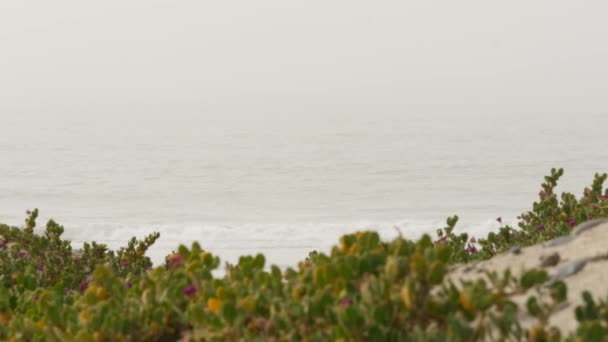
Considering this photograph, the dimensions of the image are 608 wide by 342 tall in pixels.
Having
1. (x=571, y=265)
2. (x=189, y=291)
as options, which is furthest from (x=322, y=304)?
(x=571, y=265)

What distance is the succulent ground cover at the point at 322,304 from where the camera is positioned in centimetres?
297

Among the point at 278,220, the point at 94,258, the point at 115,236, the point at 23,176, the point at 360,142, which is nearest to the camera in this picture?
the point at 94,258

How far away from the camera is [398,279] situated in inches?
128

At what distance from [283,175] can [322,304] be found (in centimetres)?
3765

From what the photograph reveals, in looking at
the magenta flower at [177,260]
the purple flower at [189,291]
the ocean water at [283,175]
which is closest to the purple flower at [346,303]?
the purple flower at [189,291]

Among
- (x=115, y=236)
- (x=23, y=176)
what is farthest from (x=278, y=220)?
(x=23, y=176)

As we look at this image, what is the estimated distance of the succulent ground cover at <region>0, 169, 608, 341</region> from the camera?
9.76ft

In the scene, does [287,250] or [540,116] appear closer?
[287,250]

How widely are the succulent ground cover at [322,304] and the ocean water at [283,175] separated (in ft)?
33.6

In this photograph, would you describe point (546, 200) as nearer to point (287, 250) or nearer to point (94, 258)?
point (94, 258)

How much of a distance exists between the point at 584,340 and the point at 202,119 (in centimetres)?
7170

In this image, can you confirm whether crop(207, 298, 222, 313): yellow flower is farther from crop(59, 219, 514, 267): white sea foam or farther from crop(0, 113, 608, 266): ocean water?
crop(59, 219, 514, 267): white sea foam

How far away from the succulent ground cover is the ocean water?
10248mm

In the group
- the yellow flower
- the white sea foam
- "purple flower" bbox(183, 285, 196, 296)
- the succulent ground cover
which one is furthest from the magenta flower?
the white sea foam
